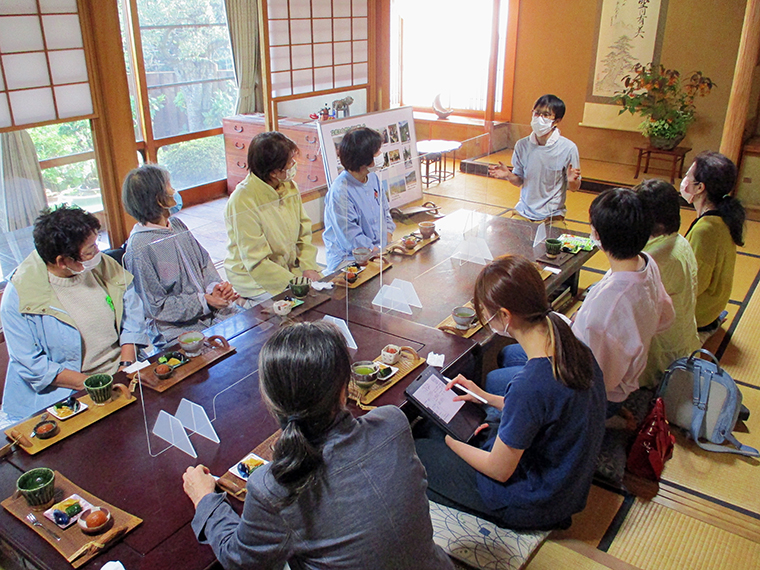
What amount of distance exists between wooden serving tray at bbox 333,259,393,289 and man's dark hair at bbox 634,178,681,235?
3.95 feet

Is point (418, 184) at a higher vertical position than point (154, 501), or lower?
higher

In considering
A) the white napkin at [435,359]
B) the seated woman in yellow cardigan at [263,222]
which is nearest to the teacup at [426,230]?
the seated woman in yellow cardigan at [263,222]

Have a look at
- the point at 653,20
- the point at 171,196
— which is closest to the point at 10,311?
the point at 171,196

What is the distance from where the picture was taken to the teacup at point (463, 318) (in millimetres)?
2408

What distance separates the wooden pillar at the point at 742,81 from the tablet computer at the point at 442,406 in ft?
14.0

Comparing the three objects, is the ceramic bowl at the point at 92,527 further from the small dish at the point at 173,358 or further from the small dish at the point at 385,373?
the small dish at the point at 385,373

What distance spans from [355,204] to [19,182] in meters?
2.07

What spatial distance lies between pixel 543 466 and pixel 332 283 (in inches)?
52.2

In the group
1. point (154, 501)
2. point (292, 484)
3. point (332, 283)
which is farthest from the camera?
point (332, 283)

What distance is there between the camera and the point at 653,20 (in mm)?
6293

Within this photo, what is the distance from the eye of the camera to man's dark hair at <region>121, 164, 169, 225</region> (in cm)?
253

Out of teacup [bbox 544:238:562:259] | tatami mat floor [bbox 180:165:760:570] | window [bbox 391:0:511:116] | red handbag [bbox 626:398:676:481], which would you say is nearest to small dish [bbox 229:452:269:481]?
tatami mat floor [bbox 180:165:760:570]

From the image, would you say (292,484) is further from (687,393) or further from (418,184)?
(418,184)

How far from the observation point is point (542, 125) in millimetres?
4004
